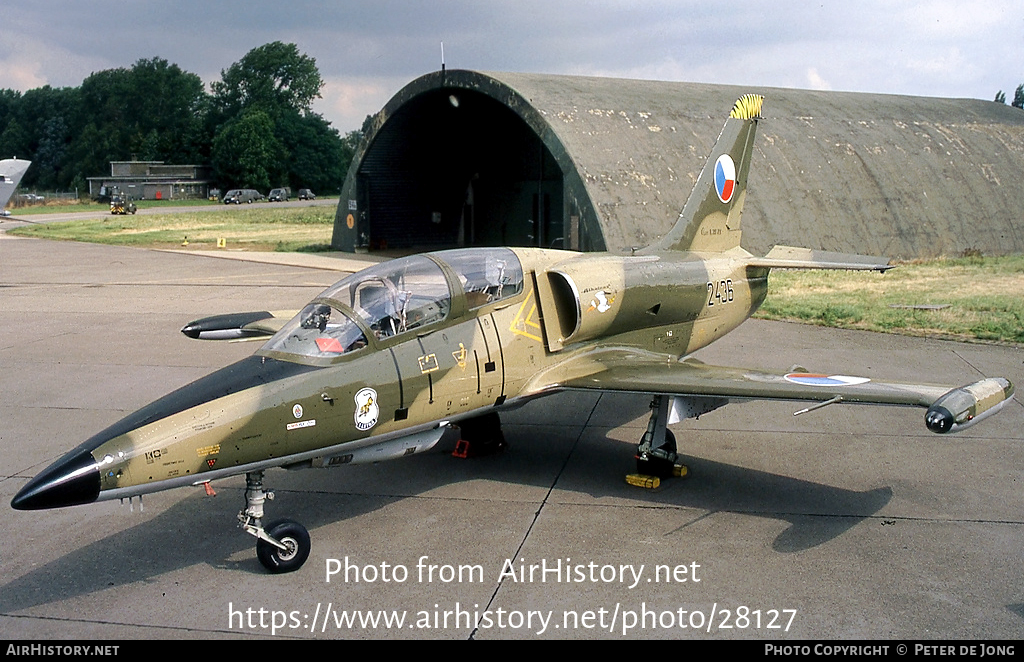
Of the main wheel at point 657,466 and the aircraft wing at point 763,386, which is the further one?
the main wheel at point 657,466

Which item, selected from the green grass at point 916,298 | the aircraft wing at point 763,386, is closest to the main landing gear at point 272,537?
the aircraft wing at point 763,386

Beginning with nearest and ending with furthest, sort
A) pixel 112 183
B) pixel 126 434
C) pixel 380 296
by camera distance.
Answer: pixel 126 434, pixel 380 296, pixel 112 183

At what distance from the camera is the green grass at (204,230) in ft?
134

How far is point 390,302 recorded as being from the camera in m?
8.40

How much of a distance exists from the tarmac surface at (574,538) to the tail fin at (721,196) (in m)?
2.37

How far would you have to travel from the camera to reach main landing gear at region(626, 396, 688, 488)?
9508 millimetres

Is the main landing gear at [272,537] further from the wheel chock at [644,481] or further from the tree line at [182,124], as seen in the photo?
the tree line at [182,124]

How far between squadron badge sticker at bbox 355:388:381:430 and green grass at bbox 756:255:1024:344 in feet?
42.1

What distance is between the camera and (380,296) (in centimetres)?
838
